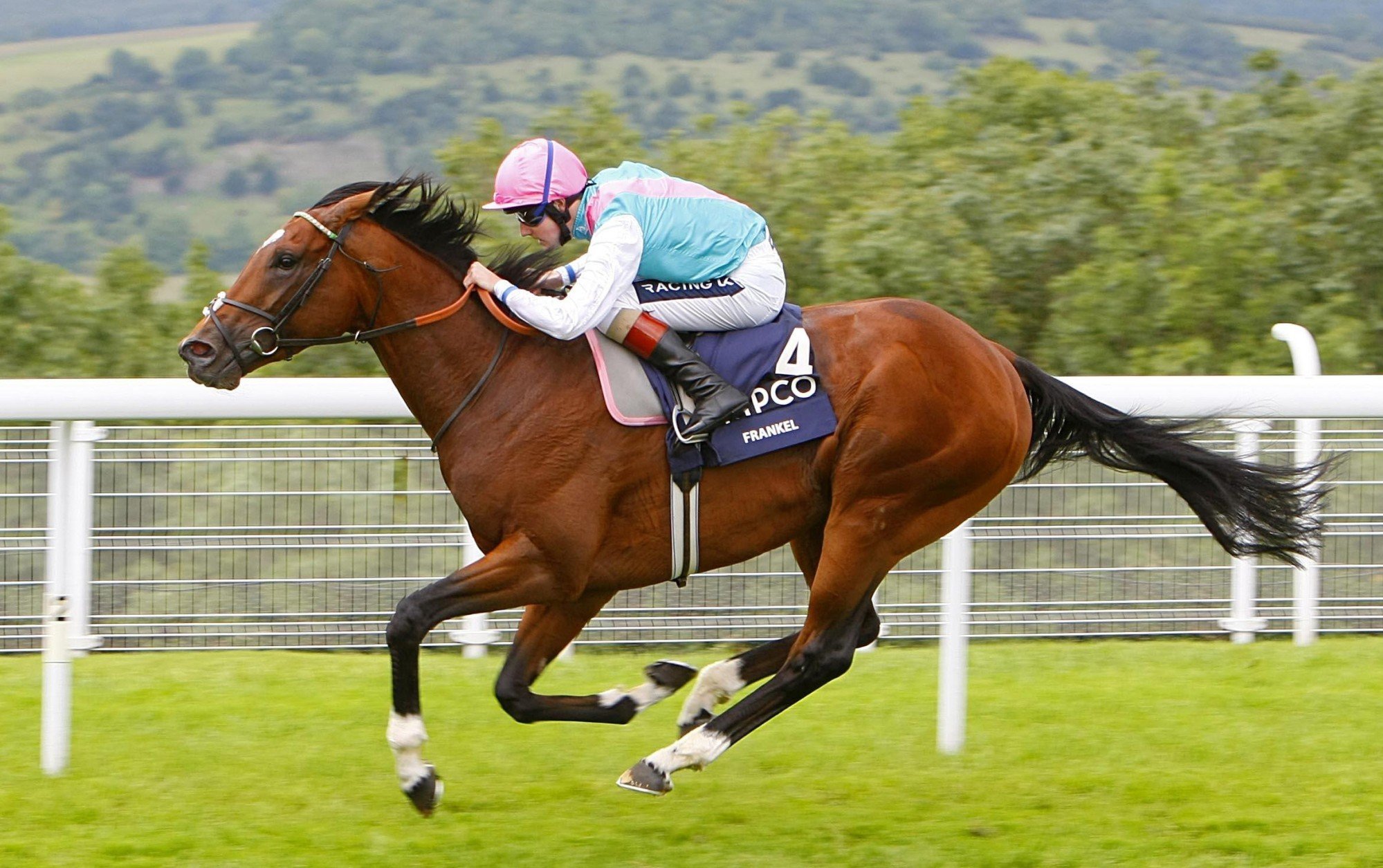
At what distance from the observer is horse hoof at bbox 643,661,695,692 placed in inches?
163

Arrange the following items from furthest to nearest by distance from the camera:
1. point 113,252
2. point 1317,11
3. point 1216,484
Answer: point 1317,11
point 113,252
point 1216,484

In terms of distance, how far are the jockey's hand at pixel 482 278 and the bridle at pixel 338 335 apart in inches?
1.1

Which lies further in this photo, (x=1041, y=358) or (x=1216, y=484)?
(x=1041, y=358)

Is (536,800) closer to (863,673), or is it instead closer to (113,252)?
(863,673)

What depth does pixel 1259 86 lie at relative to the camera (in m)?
12.9

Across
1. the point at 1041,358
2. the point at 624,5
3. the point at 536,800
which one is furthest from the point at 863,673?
the point at 624,5

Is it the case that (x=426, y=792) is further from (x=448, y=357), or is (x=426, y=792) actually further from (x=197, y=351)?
(x=197, y=351)

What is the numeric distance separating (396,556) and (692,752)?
1.91 meters

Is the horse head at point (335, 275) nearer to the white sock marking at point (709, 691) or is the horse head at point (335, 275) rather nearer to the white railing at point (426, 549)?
the white railing at point (426, 549)

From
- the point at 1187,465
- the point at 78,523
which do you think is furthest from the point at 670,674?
the point at 78,523

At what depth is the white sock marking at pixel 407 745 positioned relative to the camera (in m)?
3.75

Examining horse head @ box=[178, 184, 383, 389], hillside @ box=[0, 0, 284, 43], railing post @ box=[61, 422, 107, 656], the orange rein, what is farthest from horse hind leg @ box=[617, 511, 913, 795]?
hillside @ box=[0, 0, 284, 43]

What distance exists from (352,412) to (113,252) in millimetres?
7771

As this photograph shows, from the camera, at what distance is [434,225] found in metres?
4.08
